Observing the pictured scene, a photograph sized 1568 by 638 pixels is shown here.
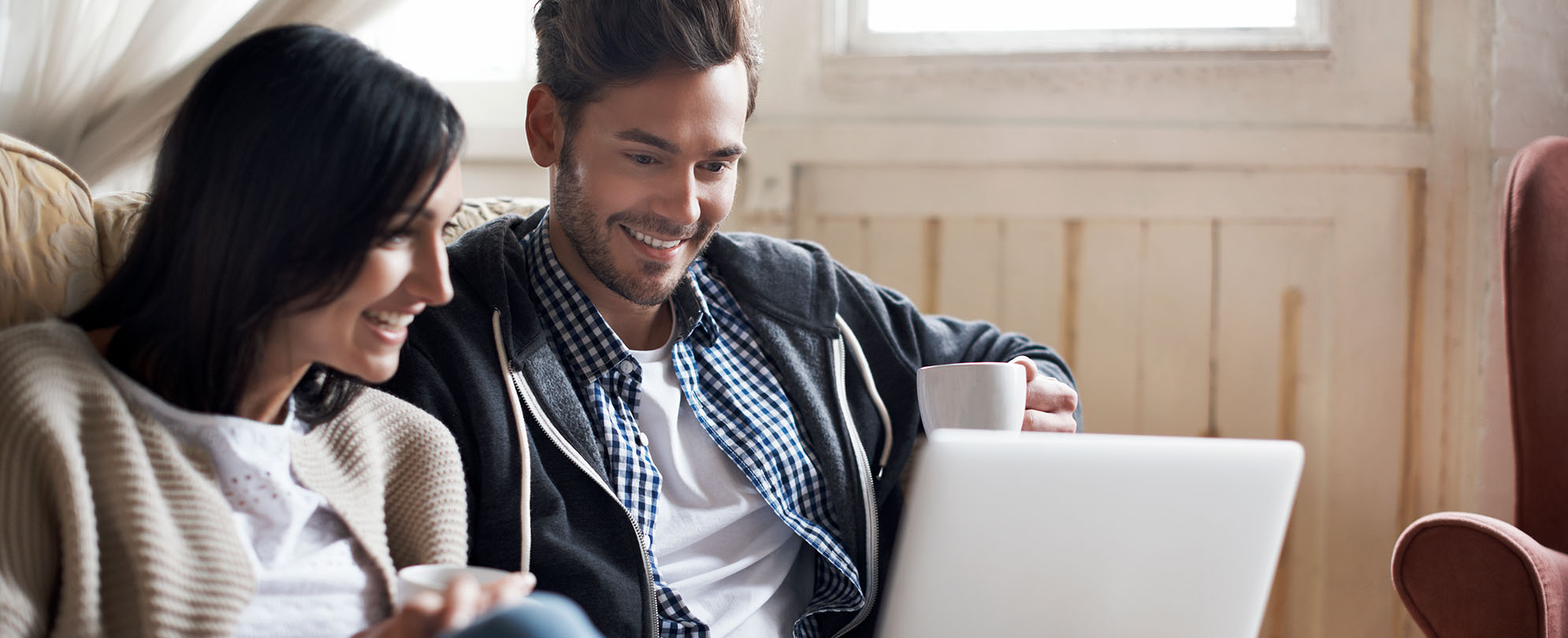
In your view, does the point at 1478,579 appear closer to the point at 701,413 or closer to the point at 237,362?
the point at 701,413

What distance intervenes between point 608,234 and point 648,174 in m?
0.08

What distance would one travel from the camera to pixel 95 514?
73cm

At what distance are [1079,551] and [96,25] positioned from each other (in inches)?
50.5

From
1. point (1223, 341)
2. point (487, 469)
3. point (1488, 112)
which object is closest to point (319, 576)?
point (487, 469)

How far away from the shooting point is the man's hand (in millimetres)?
1297

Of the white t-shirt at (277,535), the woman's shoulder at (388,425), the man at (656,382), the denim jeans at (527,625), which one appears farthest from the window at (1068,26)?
the denim jeans at (527,625)

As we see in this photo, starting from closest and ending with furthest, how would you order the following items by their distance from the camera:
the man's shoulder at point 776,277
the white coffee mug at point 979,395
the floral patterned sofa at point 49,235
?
1. the floral patterned sofa at point 49,235
2. the white coffee mug at point 979,395
3. the man's shoulder at point 776,277

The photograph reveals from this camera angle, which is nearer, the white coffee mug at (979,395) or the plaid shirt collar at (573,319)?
the white coffee mug at (979,395)

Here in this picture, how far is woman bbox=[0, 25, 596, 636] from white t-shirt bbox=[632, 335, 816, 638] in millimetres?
393

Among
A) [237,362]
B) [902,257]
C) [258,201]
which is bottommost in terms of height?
[902,257]

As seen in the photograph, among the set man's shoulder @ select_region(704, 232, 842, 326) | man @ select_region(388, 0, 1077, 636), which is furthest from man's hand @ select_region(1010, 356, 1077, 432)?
man's shoulder @ select_region(704, 232, 842, 326)

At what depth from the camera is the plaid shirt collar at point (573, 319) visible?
1.22 m

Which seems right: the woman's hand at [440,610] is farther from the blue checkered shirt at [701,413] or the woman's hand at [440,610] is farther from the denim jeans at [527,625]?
the blue checkered shirt at [701,413]

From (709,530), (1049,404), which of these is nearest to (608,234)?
(709,530)
